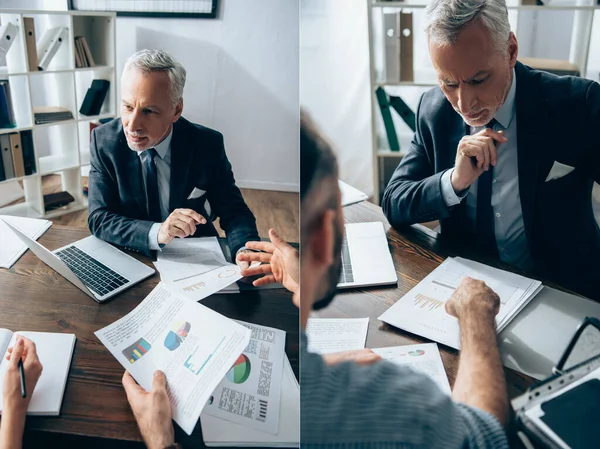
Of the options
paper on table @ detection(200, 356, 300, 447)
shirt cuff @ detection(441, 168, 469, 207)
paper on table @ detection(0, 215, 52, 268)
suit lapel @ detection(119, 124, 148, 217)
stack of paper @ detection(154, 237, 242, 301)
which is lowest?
paper on table @ detection(200, 356, 300, 447)

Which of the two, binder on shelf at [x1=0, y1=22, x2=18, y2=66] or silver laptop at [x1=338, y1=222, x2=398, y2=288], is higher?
binder on shelf at [x1=0, y1=22, x2=18, y2=66]

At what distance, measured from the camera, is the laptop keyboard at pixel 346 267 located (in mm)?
196

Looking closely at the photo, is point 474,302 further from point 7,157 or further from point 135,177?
point 7,157

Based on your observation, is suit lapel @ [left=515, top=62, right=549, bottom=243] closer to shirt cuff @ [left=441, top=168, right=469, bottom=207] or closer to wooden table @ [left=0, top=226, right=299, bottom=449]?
shirt cuff @ [left=441, top=168, right=469, bottom=207]

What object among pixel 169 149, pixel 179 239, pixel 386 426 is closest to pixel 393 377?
pixel 386 426

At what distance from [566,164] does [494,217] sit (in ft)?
0.13

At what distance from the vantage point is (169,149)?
1.25 metres

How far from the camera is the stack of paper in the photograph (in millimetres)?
848

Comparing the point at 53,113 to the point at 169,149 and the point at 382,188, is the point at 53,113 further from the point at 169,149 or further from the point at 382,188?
the point at 382,188

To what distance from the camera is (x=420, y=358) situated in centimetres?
19

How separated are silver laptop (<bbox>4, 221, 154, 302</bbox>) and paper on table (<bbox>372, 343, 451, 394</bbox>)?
2.35 feet

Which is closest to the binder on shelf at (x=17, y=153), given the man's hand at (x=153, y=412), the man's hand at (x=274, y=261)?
the man's hand at (x=274, y=261)

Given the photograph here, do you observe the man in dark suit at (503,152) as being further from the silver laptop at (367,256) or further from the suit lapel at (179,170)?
the suit lapel at (179,170)

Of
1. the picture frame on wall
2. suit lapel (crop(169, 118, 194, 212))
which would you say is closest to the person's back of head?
suit lapel (crop(169, 118, 194, 212))
